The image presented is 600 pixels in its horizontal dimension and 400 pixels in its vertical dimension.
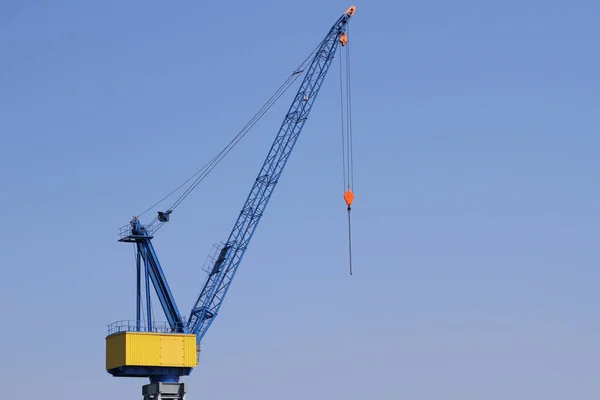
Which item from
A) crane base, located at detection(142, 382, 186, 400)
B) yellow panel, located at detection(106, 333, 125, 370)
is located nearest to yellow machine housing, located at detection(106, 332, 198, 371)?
yellow panel, located at detection(106, 333, 125, 370)

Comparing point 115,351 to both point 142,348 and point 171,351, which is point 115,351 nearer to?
point 142,348

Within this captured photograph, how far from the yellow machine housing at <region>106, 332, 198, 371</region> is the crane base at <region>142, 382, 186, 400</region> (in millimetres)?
2402

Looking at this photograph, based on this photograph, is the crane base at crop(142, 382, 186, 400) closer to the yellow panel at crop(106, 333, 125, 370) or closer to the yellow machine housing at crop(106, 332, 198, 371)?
the yellow machine housing at crop(106, 332, 198, 371)

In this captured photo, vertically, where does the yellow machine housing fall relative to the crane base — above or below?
above

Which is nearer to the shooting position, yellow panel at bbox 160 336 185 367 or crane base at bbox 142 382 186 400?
crane base at bbox 142 382 186 400

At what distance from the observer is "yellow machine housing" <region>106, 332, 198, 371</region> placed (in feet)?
472

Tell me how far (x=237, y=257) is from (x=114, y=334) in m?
19.4

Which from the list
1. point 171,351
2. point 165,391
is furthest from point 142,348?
point 165,391

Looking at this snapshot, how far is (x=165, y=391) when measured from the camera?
146m

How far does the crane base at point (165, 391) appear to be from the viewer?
145375 millimetres

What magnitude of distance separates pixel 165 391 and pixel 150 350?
17.3 ft

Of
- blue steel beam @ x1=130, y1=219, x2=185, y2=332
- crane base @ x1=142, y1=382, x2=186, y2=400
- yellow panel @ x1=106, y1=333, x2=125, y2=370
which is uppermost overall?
blue steel beam @ x1=130, y1=219, x2=185, y2=332

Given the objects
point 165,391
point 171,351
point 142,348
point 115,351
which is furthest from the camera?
point 171,351

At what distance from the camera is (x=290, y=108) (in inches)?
6171
